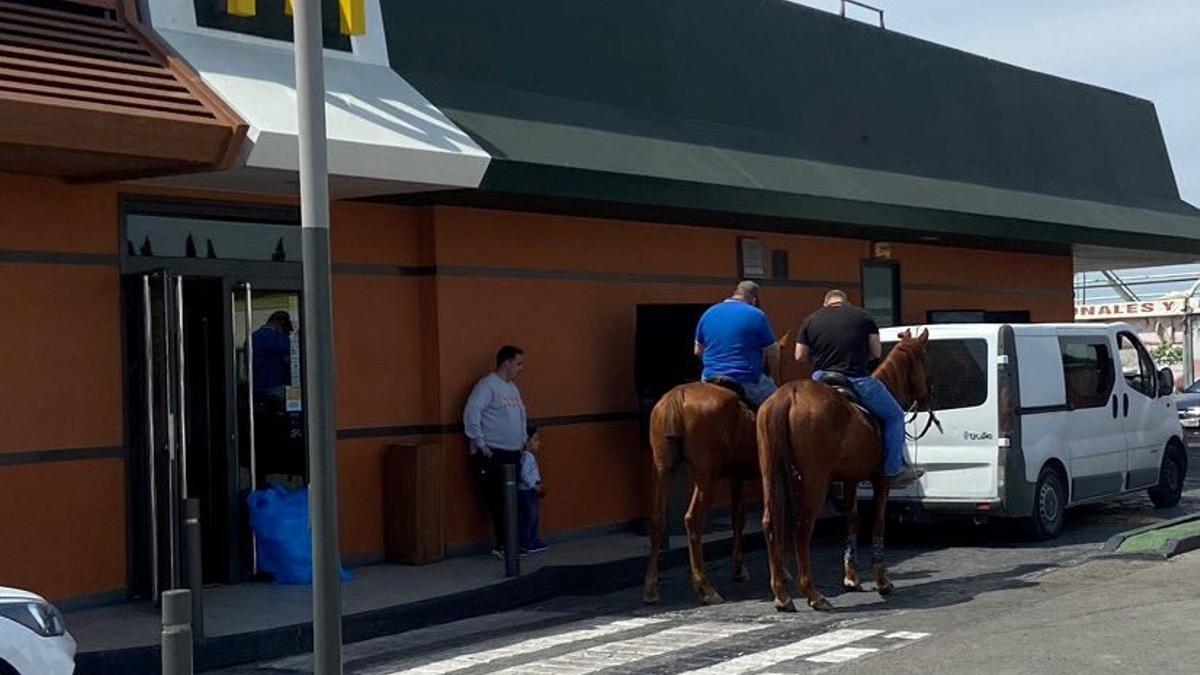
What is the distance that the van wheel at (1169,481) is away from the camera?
57.8 feet

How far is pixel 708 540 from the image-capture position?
49.8 feet

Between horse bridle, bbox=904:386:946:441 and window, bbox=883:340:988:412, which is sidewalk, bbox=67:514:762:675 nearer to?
horse bridle, bbox=904:386:946:441

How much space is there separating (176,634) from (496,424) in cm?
754

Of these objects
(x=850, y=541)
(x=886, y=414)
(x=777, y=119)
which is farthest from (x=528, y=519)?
(x=777, y=119)

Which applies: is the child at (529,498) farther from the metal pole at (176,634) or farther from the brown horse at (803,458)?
the metal pole at (176,634)

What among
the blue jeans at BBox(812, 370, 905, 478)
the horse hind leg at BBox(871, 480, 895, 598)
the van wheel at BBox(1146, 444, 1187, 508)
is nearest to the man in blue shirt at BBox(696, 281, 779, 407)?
the blue jeans at BBox(812, 370, 905, 478)

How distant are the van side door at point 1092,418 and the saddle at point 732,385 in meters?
4.12

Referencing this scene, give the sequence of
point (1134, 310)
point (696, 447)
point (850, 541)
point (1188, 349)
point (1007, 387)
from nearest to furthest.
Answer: point (696, 447), point (850, 541), point (1007, 387), point (1188, 349), point (1134, 310)

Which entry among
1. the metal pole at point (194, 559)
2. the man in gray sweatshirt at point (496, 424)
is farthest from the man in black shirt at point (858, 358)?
the metal pole at point (194, 559)

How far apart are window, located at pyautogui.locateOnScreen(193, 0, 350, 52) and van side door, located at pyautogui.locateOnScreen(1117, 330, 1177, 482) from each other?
855cm

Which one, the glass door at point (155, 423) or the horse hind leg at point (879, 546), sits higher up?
the glass door at point (155, 423)

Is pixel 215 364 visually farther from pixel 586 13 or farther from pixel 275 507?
pixel 586 13

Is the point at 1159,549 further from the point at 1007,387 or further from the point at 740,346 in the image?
the point at 740,346

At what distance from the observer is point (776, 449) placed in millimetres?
11953
